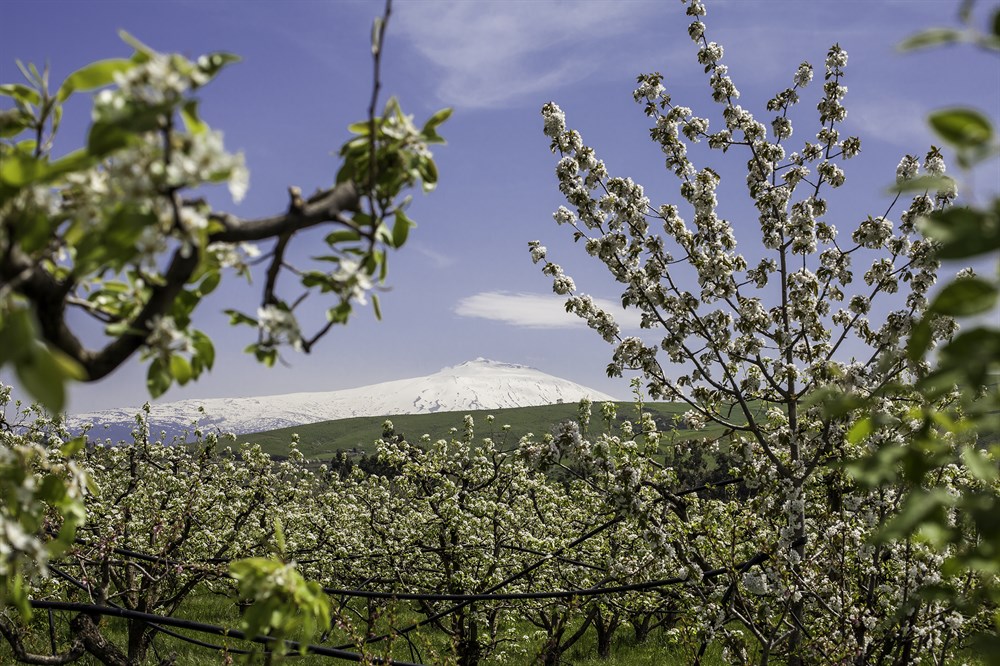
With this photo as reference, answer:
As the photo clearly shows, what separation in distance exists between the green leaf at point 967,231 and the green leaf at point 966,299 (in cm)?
Result: 8

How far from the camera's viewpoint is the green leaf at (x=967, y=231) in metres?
0.88

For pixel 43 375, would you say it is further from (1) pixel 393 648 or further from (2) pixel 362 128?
(1) pixel 393 648

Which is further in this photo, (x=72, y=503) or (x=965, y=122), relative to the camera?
(x=72, y=503)

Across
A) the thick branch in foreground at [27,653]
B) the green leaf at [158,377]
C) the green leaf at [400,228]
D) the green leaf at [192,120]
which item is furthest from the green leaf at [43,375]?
the thick branch in foreground at [27,653]

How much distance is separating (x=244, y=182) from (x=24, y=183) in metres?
0.34

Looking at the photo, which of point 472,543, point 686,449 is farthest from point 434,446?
point 686,449

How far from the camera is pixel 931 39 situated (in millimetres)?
1000

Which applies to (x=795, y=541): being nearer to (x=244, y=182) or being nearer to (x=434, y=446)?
(x=244, y=182)

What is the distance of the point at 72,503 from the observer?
183 cm

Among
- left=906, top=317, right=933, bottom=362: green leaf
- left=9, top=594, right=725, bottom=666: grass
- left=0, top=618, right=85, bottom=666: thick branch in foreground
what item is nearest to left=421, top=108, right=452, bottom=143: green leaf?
left=906, top=317, right=933, bottom=362: green leaf

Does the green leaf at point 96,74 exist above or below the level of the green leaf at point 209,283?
above

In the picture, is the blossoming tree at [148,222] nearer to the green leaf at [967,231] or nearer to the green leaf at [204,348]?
the green leaf at [204,348]

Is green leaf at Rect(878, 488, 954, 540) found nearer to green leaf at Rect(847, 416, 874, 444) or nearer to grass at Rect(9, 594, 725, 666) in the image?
green leaf at Rect(847, 416, 874, 444)

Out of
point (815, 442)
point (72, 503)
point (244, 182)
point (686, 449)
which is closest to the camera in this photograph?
point (244, 182)
